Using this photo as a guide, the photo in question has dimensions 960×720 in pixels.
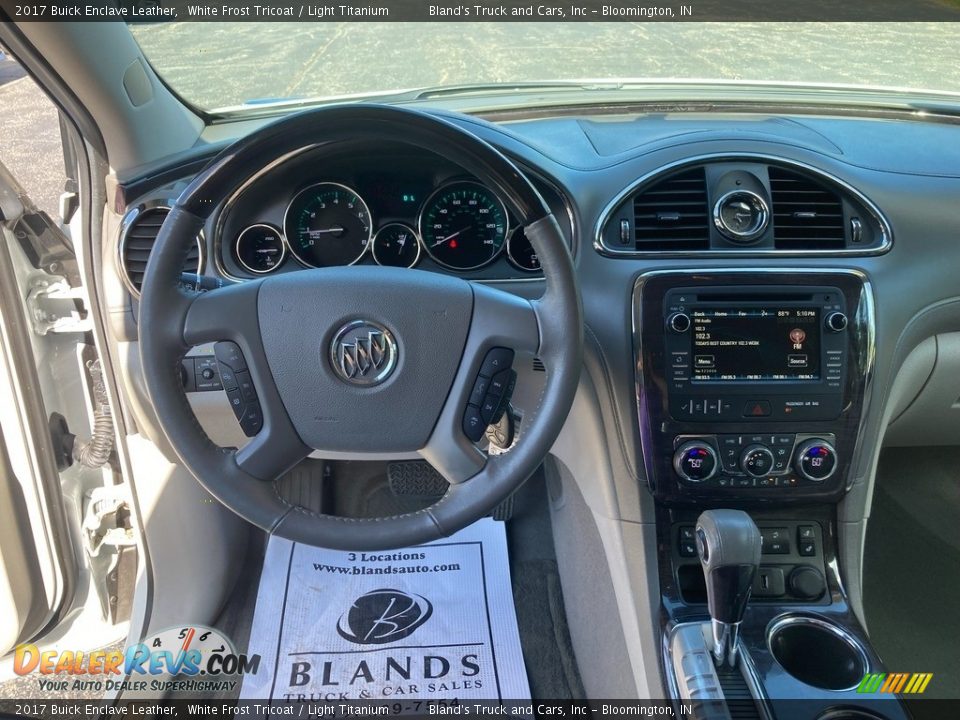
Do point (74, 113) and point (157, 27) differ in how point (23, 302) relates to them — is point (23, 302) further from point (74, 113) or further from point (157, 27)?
point (157, 27)

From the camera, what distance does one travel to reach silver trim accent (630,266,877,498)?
1.56 m

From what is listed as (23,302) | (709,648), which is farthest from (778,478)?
(23,302)

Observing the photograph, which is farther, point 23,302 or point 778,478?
point 23,302

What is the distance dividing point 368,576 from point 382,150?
3.97 ft

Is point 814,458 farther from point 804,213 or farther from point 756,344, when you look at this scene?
point 804,213

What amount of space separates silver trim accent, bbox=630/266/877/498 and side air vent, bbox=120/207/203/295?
0.89 meters

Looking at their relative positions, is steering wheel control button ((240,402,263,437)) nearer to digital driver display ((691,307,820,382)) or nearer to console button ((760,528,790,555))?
digital driver display ((691,307,820,382))

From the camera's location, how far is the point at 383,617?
A: 206cm

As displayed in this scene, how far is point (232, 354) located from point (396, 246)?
467 millimetres

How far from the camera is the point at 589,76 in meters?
1.97

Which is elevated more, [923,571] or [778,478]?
[778,478]

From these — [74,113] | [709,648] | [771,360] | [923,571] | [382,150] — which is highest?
[74,113]

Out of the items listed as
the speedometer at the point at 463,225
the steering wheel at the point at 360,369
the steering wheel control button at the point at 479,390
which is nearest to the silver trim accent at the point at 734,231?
the speedometer at the point at 463,225

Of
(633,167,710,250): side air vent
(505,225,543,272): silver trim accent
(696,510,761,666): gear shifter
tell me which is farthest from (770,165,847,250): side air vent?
(696,510,761,666): gear shifter
